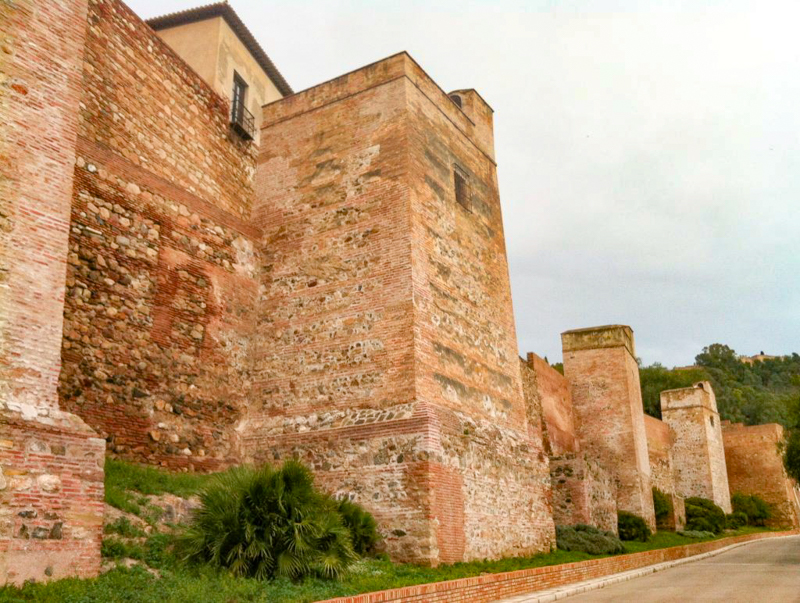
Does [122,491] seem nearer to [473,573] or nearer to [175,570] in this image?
[175,570]

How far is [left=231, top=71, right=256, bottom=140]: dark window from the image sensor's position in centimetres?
1378

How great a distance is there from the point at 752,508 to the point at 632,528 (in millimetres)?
23329

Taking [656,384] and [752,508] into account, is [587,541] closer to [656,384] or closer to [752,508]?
[752,508]

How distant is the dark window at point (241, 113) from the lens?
45.2 ft

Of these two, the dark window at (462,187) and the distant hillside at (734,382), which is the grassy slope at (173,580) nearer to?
the dark window at (462,187)

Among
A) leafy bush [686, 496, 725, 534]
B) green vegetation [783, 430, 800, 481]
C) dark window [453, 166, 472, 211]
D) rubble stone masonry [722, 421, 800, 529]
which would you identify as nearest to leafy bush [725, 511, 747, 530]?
leafy bush [686, 496, 725, 534]

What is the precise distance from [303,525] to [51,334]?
3.39m

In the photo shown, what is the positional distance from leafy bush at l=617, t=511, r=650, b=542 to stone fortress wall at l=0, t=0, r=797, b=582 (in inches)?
305

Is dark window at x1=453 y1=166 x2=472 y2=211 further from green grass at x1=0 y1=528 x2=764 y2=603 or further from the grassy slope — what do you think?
green grass at x1=0 y1=528 x2=764 y2=603

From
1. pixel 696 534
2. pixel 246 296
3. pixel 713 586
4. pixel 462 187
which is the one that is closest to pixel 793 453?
pixel 713 586

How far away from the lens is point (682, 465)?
36406mm

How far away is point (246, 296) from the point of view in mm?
12625

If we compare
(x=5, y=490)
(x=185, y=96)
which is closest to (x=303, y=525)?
(x=5, y=490)

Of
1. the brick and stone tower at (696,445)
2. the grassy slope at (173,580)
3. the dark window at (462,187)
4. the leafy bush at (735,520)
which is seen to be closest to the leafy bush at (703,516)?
the leafy bush at (735,520)
